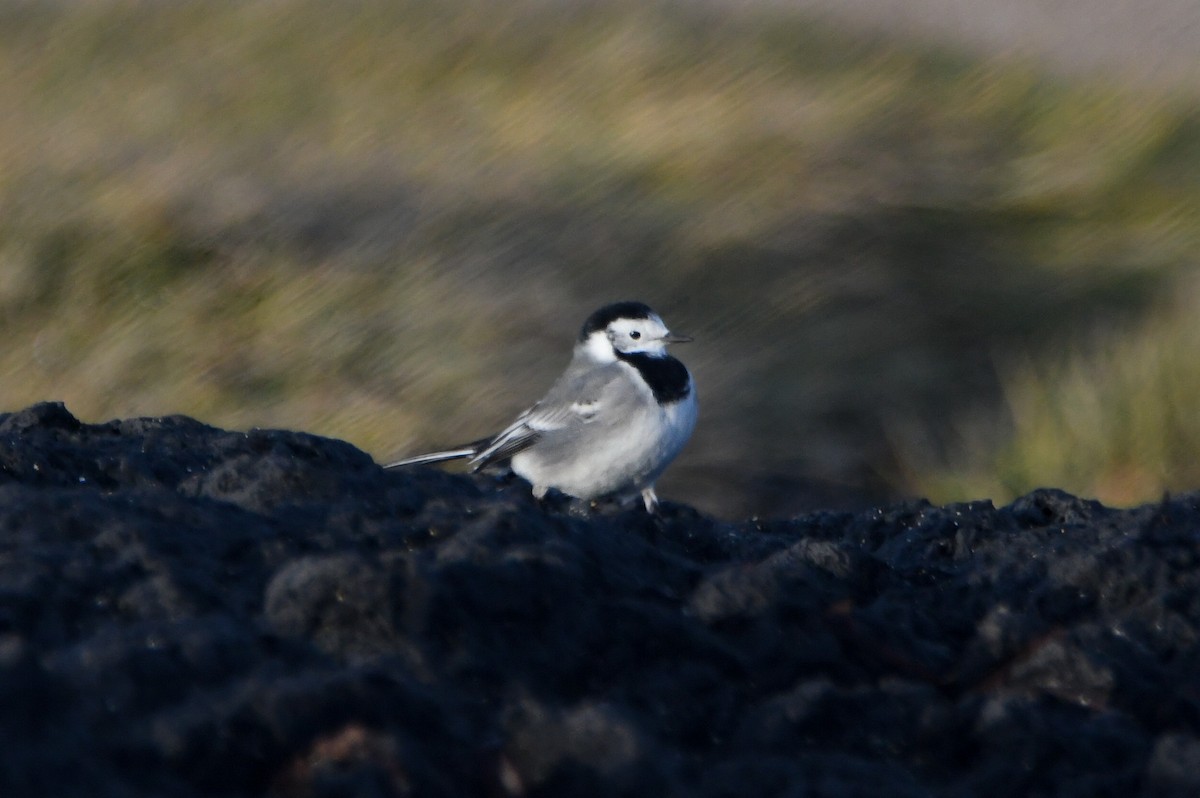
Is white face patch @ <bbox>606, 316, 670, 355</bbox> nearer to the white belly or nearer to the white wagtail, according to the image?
the white wagtail

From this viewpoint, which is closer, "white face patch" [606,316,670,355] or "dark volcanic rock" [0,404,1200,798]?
"dark volcanic rock" [0,404,1200,798]

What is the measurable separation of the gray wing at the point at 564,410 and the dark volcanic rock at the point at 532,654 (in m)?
2.49

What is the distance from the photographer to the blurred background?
19.9ft

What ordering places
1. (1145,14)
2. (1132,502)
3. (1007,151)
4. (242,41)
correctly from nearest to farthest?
1. (1132,502)
2. (1007,151)
3. (242,41)
4. (1145,14)

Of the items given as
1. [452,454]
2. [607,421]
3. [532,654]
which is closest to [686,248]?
[452,454]

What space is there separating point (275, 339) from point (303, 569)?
460cm

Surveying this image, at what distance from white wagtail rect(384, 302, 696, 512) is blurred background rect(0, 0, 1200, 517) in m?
0.69

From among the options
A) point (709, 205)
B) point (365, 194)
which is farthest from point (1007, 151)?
point (365, 194)

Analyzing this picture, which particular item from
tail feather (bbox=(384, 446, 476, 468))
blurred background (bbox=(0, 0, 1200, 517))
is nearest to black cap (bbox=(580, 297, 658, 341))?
tail feather (bbox=(384, 446, 476, 468))

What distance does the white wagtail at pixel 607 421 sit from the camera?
15.9ft

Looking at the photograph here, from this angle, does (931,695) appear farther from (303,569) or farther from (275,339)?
(275,339)

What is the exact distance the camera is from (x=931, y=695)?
193 cm

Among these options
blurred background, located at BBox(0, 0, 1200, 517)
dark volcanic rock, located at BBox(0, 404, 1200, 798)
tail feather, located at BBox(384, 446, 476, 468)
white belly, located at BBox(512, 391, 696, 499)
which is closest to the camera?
dark volcanic rock, located at BBox(0, 404, 1200, 798)

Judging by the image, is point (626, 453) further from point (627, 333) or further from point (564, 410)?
point (627, 333)
